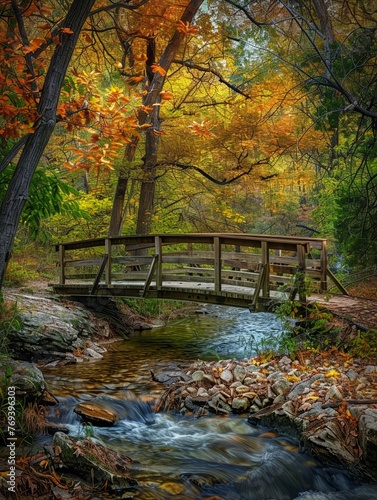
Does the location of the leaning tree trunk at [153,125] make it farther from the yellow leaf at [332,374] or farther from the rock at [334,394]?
the rock at [334,394]

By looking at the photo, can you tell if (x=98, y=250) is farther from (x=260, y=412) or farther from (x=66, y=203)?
(x=260, y=412)

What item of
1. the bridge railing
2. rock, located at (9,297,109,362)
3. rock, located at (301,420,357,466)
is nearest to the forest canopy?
the bridge railing

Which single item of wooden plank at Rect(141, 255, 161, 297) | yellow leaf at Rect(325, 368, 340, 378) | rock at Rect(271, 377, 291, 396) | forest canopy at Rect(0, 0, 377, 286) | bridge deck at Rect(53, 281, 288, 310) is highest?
forest canopy at Rect(0, 0, 377, 286)

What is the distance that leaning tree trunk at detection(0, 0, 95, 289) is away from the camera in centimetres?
505

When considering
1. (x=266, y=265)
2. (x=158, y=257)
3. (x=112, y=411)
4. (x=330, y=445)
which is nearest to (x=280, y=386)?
(x=330, y=445)

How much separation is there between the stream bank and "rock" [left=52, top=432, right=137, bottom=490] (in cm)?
201

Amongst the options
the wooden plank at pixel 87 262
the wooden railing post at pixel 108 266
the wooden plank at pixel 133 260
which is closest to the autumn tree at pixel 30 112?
the wooden railing post at pixel 108 266

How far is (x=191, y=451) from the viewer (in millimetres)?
5598

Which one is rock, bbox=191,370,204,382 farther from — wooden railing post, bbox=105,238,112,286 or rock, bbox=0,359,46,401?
wooden railing post, bbox=105,238,112,286

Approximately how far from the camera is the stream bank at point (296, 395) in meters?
5.10

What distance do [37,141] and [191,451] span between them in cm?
384

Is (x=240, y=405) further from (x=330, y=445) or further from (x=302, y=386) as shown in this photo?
(x=330, y=445)

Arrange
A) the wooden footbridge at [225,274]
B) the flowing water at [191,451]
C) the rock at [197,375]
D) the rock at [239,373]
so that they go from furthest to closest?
1. the wooden footbridge at [225,274]
2. the rock at [197,375]
3. the rock at [239,373]
4. the flowing water at [191,451]

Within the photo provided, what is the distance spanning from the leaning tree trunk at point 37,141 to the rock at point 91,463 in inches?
72.8
